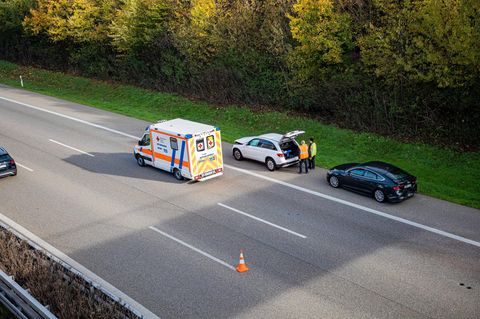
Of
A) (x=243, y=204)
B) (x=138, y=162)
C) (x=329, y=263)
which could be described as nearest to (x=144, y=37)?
(x=138, y=162)

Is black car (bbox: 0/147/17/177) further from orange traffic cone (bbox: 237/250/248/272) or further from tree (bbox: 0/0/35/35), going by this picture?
tree (bbox: 0/0/35/35)

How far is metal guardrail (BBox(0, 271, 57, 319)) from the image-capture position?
10617 mm

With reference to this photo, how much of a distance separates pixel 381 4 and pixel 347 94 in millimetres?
5519

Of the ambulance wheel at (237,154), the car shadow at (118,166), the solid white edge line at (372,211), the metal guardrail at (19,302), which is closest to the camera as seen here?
the metal guardrail at (19,302)

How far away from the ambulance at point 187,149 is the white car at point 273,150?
99.8 inches

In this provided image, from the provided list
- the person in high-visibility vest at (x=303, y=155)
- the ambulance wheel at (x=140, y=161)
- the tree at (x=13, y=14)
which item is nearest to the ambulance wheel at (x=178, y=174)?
the ambulance wheel at (x=140, y=161)

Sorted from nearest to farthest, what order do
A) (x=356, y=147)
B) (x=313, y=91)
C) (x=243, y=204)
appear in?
(x=243, y=204) < (x=356, y=147) < (x=313, y=91)

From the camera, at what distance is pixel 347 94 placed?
2908 cm

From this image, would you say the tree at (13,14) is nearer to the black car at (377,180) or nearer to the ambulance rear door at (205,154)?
the ambulance rear door at (205,154)

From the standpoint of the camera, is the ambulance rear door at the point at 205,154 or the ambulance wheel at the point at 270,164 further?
the ambulance wheel at the point at 270,164

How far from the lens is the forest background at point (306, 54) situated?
24188 mm

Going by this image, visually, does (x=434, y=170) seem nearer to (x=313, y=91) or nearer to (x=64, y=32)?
(x=313, y=91)

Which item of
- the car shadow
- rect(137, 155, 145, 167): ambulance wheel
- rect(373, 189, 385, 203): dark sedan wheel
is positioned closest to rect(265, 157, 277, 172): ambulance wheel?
the car shadow

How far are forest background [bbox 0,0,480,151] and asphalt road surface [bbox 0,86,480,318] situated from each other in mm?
7491
